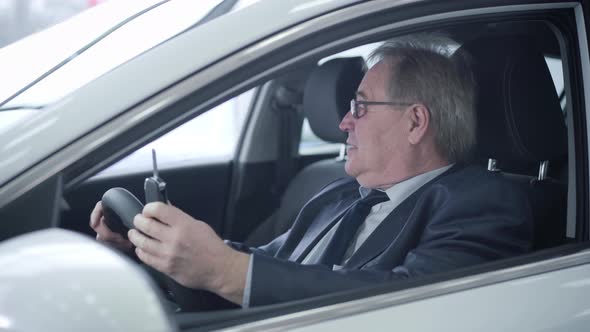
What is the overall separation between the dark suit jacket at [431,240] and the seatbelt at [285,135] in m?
1.44

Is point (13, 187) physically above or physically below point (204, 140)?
above

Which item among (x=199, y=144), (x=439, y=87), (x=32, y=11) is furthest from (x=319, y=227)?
(x=32, y=11)

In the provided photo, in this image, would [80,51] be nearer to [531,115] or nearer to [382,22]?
[382,22]

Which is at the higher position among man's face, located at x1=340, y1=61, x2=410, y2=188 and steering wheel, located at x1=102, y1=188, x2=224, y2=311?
man's face, located at x1=340, y1=61, x2=410, y2=188

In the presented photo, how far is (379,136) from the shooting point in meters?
2.20

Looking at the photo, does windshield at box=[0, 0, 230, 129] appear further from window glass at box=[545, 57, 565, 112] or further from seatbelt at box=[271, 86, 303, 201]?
seatbelt at box=[271, 86, 303, 201]

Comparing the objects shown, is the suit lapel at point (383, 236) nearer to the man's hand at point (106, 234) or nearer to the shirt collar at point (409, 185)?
the shirt collar at point (409, 185)

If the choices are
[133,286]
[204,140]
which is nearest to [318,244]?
[133,286]

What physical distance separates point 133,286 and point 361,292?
0.52 m

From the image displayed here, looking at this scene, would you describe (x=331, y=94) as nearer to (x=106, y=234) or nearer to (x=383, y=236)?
(x=383, y=236)

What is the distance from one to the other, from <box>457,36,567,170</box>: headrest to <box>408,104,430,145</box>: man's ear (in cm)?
17

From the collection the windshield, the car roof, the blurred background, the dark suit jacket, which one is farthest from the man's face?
the blurred background

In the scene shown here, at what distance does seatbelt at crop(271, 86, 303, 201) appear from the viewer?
351 cm

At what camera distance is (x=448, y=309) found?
1.37 meters
